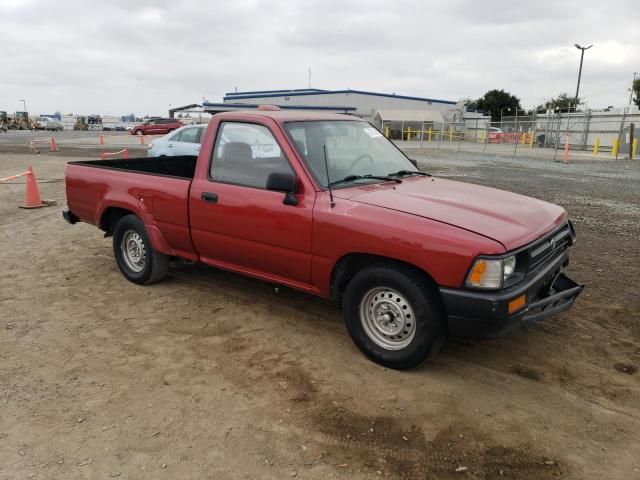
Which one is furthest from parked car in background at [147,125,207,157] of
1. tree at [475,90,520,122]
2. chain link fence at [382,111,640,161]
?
tree at [475,90,520,122]

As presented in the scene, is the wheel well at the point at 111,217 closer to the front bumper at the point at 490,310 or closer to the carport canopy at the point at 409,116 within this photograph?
the front bumper at the point at 490,310

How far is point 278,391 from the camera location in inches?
139

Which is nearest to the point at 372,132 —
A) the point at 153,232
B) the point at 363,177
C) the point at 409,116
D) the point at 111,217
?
the point at 363,177

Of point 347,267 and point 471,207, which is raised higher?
point 471,207

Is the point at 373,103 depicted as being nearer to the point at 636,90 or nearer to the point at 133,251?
the point at 636,90

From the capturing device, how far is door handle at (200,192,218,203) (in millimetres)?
4522

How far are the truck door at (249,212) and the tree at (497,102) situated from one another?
270 ft

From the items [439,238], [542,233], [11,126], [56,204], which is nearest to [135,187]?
[439,238]

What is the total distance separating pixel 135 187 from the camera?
525 cm

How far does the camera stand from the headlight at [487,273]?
325 cm

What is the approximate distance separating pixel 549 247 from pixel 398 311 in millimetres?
1220

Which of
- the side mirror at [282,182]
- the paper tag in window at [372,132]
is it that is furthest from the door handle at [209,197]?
the paper tag in window at [372,132]

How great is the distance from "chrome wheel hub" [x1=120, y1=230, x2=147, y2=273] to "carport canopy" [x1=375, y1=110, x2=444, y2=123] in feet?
162

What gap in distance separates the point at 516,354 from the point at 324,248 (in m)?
1.72
